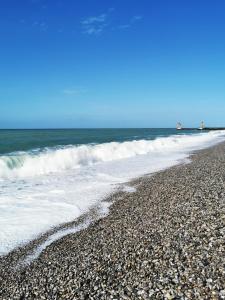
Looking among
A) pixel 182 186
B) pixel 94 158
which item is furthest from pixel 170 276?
pixel 94 158

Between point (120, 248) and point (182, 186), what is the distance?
19.8 feet

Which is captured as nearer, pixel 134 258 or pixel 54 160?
pixel 134 258

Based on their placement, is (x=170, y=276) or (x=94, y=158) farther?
(x=94, y=158)

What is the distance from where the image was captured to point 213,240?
612 cm

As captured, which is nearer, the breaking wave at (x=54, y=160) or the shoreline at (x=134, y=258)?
the shoreline at (x=134, y=258)

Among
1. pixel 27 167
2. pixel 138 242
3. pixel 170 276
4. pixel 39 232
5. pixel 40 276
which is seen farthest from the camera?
pixel 27 167

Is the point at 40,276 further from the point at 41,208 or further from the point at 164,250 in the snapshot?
the point at 41,208

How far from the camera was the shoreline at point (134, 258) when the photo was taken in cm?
489

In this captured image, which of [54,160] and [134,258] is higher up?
[54,160]

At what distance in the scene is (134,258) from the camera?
19.5 ft

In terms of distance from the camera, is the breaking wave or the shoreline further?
the breaking wave

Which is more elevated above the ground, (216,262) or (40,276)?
(216,262)

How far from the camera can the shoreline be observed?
16.1ft

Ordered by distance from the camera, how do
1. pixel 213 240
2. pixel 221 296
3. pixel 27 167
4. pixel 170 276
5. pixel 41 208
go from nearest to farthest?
pixel 221 296 → pixel 170 276 → pixel 213 240 → pixel 41 208 → pixel 27 167
